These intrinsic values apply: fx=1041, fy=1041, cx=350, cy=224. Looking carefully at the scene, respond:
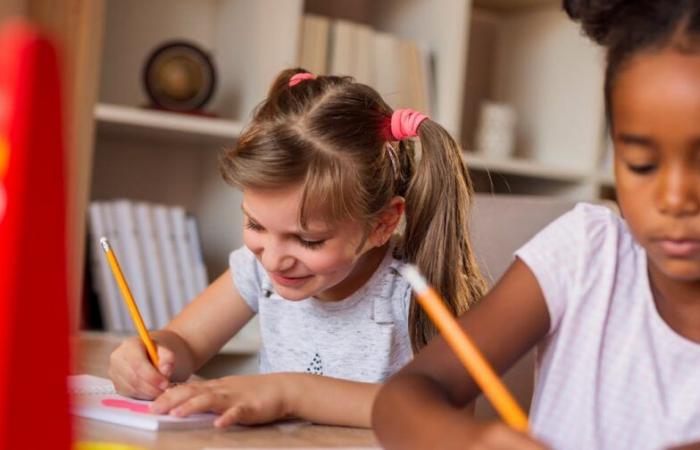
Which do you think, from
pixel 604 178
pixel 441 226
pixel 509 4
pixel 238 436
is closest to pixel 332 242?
pixel 441 226

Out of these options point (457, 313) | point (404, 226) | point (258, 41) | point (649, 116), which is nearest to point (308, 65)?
point (258, 41)

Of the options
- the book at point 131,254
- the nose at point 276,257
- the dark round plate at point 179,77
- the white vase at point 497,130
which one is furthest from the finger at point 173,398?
the white vase at point 497,130

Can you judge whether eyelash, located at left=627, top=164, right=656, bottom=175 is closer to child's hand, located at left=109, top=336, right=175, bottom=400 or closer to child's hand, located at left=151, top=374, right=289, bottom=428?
child's hand, located at left=151, top=374, right=289, bottom=428

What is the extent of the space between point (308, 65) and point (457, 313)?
49.5 inches

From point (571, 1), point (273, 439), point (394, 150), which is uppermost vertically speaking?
point (571, 1)

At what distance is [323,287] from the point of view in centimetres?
124

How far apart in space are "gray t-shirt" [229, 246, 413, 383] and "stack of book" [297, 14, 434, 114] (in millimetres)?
1093

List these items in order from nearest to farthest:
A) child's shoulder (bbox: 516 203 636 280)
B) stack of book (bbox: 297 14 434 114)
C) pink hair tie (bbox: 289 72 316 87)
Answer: child's shoulder (bbox: 516 203 636 280) < pink hair tie (bbox: 289 72 316 87) < stack of book (bbox: 297 14 434 114)

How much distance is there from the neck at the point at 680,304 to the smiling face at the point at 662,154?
10 centimetres

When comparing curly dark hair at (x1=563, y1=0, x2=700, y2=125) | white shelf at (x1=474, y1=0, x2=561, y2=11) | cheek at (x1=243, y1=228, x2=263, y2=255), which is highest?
white shelf at (x1=474, y1=0, x2=561, y2=11)

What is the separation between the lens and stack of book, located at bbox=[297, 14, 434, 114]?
2.40 metres

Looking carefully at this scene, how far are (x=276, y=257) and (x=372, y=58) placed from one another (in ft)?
4.62

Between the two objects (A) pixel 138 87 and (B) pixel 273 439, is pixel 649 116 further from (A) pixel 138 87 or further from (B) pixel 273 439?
(A) pixel 138 87

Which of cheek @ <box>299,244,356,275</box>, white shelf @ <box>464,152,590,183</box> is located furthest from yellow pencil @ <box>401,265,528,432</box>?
white shelf @ <box>464,152,590,183</box>
